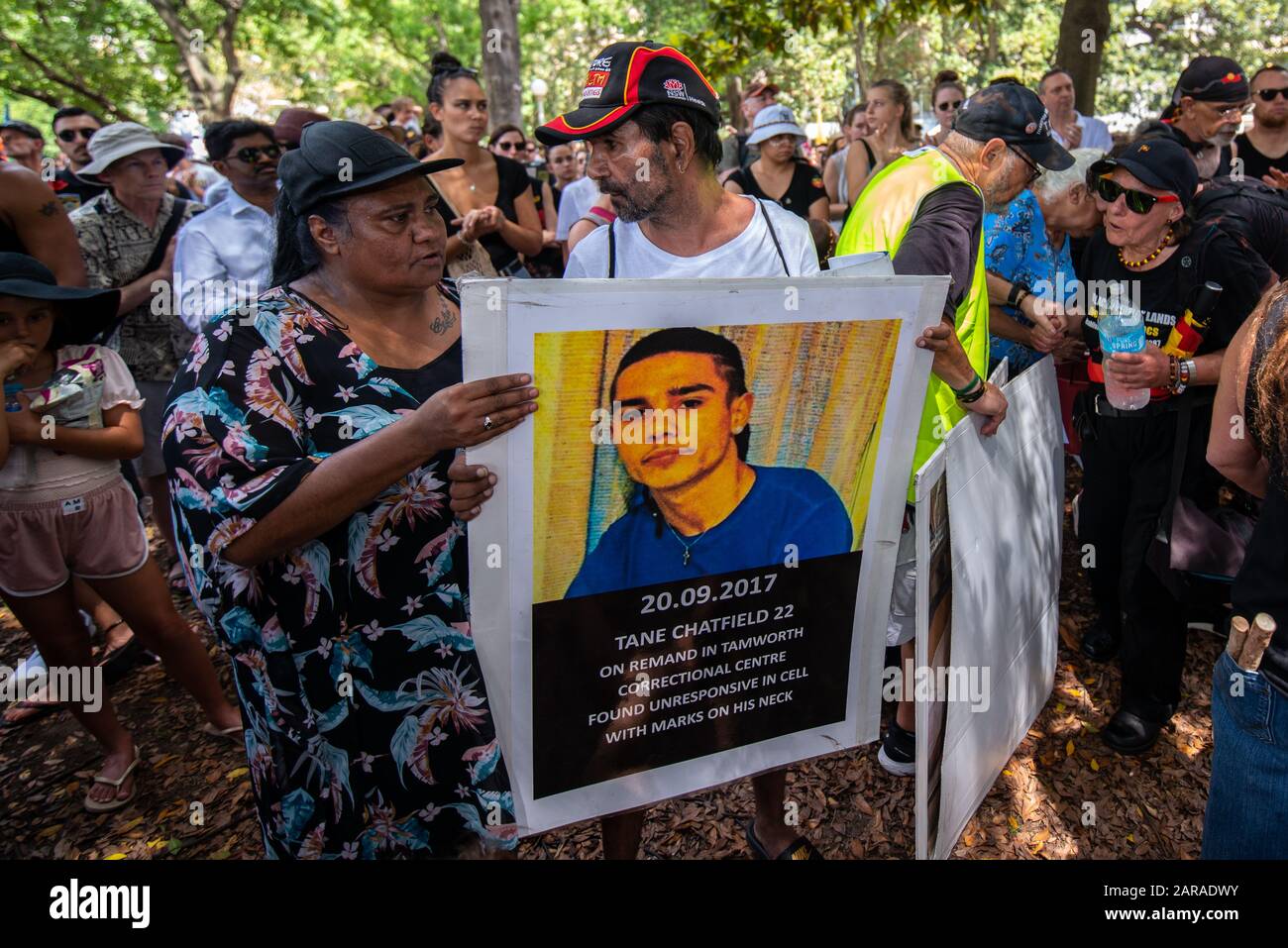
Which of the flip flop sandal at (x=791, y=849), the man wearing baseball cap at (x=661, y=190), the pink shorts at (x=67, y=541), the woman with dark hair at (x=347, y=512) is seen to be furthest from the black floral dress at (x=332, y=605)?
the pink shorts at (x=67, y=541)

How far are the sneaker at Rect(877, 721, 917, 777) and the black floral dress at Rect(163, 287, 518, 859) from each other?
67.4 inches

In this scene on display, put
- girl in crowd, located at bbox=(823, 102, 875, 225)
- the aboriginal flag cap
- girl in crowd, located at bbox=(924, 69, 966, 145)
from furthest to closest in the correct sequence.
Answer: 1. girl in crowd, located at bbox=(924, 69, 966, 145)
2. girl in crowd, located at bbox=(823, 102, 875, 225)
3. the aboriginal flag cap

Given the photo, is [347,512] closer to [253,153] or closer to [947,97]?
[253,153]

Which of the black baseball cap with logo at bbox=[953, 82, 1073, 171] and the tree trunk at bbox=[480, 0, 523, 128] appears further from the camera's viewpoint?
the tree trunk at bbox=[480, 0, 523, 128]

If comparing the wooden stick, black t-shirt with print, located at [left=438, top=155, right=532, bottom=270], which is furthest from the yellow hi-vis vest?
black t-shirt with print, located at [left=438, top=155, right=532, bottom=270]

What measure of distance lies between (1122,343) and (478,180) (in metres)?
3.37

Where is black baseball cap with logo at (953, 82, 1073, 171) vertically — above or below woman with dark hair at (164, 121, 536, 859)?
above

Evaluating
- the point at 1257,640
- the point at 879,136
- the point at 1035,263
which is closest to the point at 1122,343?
the point at 1035,263

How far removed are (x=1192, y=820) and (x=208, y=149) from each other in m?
4.92

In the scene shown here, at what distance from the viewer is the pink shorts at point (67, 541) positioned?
10.1ft

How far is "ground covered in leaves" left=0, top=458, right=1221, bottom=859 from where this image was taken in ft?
9.87

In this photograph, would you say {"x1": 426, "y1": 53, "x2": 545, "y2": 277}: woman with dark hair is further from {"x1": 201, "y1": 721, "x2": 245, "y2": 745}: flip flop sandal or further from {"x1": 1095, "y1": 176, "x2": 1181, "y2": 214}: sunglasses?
{"x1": 1095, "y1": 176, "x2": 1181, "y2": 214}: sunglasses

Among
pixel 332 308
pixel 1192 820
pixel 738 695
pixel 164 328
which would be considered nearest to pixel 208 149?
pixel 164 328
